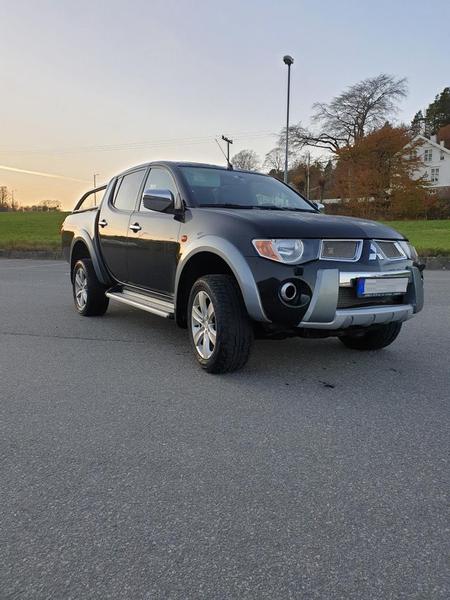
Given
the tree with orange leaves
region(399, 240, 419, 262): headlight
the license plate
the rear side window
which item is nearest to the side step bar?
the rear side window

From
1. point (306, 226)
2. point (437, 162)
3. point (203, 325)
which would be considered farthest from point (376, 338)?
point (437, 162)

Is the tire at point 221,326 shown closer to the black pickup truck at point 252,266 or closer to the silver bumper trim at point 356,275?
the black pickup truck at point 252,266

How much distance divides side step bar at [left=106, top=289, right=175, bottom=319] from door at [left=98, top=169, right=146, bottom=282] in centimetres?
19

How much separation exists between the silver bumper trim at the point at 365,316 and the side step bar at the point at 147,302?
1404mm

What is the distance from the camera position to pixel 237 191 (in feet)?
16.1

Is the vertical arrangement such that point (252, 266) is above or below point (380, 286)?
above

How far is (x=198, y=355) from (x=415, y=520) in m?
2.33

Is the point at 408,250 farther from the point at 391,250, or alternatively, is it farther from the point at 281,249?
the point at 281,249

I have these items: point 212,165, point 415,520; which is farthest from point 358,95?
point 415,520

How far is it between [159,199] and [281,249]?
134cm

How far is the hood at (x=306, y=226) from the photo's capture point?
3.62 metres

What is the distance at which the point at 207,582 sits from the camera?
168 cm

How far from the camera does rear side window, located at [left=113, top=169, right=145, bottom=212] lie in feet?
17.9

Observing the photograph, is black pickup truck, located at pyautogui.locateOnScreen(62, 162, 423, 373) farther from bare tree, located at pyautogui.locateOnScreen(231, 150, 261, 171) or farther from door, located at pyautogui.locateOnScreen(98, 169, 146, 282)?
bare tree, located at pyautogui.locateOnScreen(231, 150, 261, 171)
